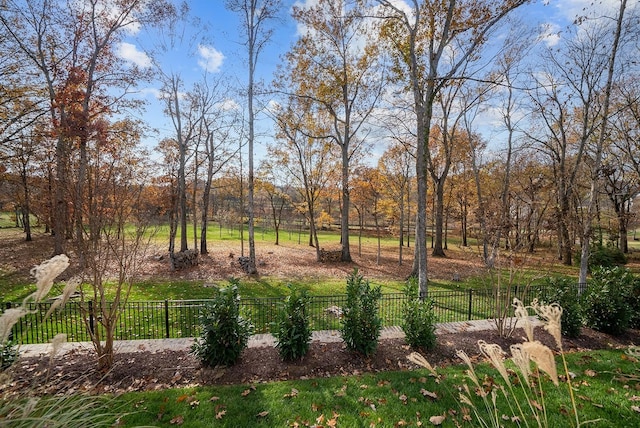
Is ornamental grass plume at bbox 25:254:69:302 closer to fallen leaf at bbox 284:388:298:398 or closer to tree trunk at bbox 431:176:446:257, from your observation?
fallen leaf at bbox 284:388:298:398

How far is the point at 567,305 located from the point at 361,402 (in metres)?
5.79

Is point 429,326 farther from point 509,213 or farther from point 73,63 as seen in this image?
point 73,63

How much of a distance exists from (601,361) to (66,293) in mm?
8503

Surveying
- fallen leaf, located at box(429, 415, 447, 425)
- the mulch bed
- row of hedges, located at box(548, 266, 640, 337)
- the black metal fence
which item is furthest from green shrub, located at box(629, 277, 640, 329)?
fallen leaf, located at box(429, 415, 447, 425)

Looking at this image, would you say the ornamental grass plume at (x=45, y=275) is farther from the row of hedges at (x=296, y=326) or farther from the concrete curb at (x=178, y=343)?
the concrete curb at (x=178, y=343)

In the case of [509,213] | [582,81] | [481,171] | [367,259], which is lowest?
[367,259]

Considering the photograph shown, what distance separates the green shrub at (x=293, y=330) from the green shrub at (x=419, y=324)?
86.6 inches

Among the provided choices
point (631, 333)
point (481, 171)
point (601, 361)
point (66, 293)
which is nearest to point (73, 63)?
point (66, 293)

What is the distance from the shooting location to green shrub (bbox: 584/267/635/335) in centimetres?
690

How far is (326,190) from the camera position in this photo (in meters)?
27.0

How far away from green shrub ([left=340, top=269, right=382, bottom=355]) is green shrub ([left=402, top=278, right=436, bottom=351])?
80cm

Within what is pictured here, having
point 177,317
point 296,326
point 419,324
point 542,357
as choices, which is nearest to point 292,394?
point 296,326

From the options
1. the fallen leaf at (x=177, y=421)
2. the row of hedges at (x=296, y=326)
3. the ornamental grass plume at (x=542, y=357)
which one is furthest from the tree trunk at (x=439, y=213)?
the ornamental grass plume at (x=542, y=357)

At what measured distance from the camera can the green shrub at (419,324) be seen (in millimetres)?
5977
